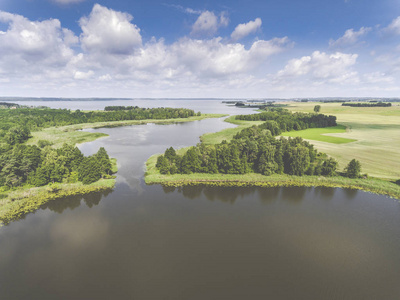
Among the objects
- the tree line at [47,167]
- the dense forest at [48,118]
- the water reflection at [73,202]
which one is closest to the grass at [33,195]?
the water reflection at [73,202]

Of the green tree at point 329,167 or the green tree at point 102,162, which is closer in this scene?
the green tree at point 102,162

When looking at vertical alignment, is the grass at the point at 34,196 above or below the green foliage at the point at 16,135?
below

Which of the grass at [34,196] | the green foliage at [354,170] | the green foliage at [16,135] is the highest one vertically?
the green foliage at [16,135]

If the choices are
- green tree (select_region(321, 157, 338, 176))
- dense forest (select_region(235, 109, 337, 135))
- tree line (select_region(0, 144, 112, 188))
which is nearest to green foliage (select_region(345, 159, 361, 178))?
green tree (select_region(321, 157, 338, 176))

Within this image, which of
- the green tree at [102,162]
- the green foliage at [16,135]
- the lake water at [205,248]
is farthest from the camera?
the green foliage at [16,135]

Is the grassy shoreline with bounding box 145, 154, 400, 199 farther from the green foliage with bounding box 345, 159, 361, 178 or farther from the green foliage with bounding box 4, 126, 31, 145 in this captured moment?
the green foliage with bounding box 4, 126, 31, 145

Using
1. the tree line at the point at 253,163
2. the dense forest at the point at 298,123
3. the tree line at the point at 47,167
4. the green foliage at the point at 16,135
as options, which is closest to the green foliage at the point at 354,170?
the tree line at the point at 253,163

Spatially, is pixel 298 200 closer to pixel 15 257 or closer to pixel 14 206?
pixel 15 257

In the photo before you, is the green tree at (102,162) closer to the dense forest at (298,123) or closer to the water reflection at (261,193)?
the water reflection at (261,193)

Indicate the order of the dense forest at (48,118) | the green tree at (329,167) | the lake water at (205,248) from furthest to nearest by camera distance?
the dense forest at (48,118), the green tree at (329,167), the lake water at (205,248)
